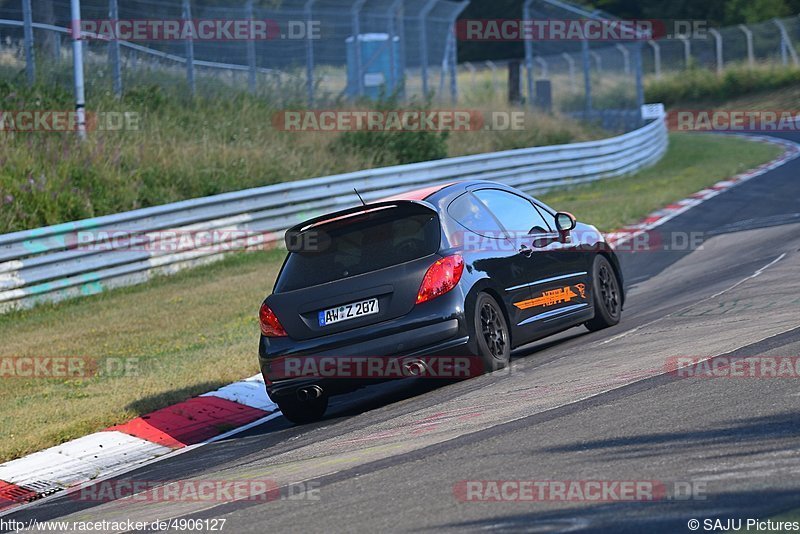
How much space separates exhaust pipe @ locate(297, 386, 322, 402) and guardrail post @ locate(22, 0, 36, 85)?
1433 cm

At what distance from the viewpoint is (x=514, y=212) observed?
1026cm

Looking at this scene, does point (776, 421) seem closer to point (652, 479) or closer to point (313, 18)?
point (652, 479)

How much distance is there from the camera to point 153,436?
936 cm

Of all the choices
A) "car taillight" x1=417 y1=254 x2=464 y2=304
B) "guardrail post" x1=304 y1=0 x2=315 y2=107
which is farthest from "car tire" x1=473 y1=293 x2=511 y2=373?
"guardrail post" x1=304 y1=0 x2=315 y2=107

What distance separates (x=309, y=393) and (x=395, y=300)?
0.90m

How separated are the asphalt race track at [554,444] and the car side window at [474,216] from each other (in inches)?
42.1

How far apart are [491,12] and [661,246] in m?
49.0

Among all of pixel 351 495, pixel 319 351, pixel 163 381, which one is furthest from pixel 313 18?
pixel 351 495

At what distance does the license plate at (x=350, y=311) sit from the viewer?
873 centimetres

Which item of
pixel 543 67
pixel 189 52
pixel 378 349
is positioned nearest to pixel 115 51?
pixel 189 52

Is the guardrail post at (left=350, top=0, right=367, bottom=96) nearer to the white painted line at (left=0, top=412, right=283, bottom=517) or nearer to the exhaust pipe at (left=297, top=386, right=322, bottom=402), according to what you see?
the white painted line at (left=0, top=412, right=283, bottom=517)

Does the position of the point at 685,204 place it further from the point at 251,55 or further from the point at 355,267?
Result: the point at 355,267

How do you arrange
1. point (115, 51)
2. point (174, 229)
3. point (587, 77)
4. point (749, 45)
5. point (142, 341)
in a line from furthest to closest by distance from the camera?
point (749, 45)
point (587, 77)
point (115, 51)
point (174, 229)
point (142, 341)

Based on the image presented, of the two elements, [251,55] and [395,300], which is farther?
[251,55]
